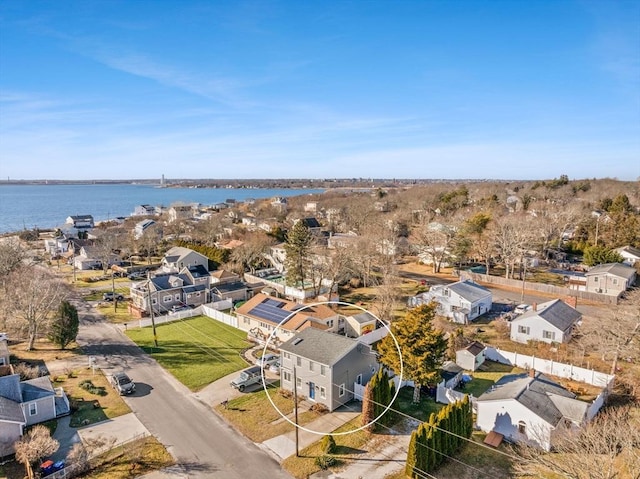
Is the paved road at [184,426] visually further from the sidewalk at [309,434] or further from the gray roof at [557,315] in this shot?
the gray roof at [557,315]

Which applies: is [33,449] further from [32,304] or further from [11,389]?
[32,304]

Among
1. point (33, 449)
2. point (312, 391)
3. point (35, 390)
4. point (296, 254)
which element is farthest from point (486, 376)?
point (35, 390)

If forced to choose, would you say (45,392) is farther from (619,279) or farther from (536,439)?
(619,279)

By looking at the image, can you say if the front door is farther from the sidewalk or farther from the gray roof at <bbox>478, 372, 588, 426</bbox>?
the gray roof at <bbox>478, 372, 588, 426</bbox>

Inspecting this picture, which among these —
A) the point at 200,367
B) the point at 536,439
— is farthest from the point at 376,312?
the point at 536,439

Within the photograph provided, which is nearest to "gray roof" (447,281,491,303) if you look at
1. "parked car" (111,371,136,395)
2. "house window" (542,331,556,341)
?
"house window" (542,331,556,341)

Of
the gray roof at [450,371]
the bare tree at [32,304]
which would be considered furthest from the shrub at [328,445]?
the bare tree at [32,304]
